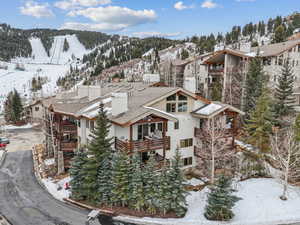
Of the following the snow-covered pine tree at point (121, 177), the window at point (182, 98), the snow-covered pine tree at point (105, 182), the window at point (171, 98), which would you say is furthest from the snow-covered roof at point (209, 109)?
the snow-covered pine tree at point (105, 182)

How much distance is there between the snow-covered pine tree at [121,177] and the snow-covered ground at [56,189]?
18.1 ft

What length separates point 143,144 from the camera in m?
18.2

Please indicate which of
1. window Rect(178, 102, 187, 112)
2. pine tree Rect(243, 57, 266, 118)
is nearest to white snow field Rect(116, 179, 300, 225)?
window Rect(178, 102, 187, 112)

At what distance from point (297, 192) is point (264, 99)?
8.98 meters

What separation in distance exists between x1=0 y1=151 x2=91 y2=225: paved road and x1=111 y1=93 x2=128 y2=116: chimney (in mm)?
8213

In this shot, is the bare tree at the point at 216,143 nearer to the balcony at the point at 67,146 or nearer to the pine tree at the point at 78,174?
the pine tree at the point at 78,174

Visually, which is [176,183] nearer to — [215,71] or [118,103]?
[118,103]

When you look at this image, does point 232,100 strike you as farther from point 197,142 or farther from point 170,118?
point 170,118

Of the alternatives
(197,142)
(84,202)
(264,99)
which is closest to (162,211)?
(84,202)

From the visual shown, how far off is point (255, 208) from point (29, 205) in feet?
55.7

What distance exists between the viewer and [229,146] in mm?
21812

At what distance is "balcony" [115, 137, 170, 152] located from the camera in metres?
17.6

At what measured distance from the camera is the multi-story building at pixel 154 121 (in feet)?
60.8

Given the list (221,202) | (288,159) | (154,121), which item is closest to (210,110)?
(154,121)
